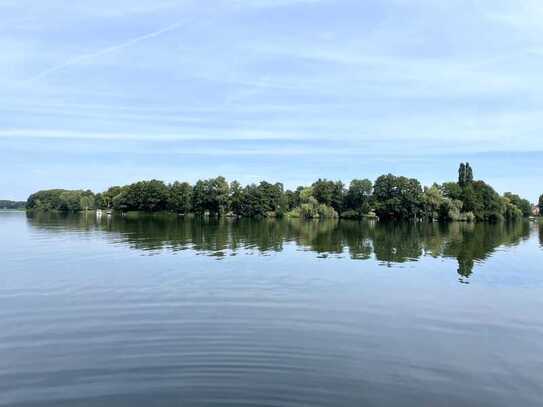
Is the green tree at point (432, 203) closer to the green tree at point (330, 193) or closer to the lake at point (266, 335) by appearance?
the green tree at point (330, 193)

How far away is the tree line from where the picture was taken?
14725cm

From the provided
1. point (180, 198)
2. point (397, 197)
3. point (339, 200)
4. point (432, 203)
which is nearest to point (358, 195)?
point (339, 200)

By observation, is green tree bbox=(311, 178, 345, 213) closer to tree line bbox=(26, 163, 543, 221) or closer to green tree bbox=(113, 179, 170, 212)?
tree line bbox=(26, 163, 543, 221)

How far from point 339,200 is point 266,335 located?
152636mm

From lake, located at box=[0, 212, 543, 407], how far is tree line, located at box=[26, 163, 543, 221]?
118 metres

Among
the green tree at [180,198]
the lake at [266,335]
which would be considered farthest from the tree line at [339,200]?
the lake at [266,335]

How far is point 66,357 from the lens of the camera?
13.1m

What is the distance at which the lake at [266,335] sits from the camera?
35.7 feet

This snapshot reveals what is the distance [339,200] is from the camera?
166125 mm

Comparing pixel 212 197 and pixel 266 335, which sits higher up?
pixel 212 197

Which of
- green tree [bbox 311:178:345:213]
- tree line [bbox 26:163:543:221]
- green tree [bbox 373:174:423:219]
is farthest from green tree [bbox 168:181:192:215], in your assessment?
green tree [bbox 373:174:423:219]

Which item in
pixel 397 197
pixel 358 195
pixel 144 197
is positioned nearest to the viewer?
pixel 397 197

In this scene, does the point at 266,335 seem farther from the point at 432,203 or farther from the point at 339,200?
the point at 339,200

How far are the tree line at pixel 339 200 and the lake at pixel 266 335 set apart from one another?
11839 centimetres
